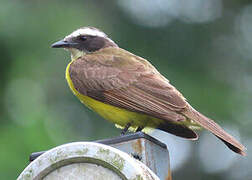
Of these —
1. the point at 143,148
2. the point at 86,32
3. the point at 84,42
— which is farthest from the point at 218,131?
the point at 86,32

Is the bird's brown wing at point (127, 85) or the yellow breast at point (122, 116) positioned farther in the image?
the yellow breast at point (122, 116)

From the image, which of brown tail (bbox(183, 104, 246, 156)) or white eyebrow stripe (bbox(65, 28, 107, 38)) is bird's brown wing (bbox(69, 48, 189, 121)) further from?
white eyebrow stripe (bbox(65, 28, 107, 38))

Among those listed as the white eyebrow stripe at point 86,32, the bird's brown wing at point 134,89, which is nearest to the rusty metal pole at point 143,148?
the bird's brown wing at point 134,89

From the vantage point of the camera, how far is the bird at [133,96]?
21.4ft

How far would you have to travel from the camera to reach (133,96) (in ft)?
22.2

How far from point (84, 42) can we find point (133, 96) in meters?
1.47

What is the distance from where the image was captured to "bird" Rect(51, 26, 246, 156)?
21.4 feet

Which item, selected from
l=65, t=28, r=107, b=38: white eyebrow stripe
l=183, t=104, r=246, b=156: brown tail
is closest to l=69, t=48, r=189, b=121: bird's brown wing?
l=183, t=104, r=246, b=156: brown tail

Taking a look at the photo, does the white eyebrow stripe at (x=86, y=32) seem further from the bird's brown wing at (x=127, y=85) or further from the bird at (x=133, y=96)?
the bird's brown wing at (x=127, y=85)

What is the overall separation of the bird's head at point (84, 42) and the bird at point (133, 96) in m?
0.26

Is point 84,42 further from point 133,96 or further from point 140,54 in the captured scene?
point 140,54

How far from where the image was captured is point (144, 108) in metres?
6.54

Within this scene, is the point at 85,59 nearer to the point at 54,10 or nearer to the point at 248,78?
the point at 54,10

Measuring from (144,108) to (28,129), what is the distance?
455 centimetres
